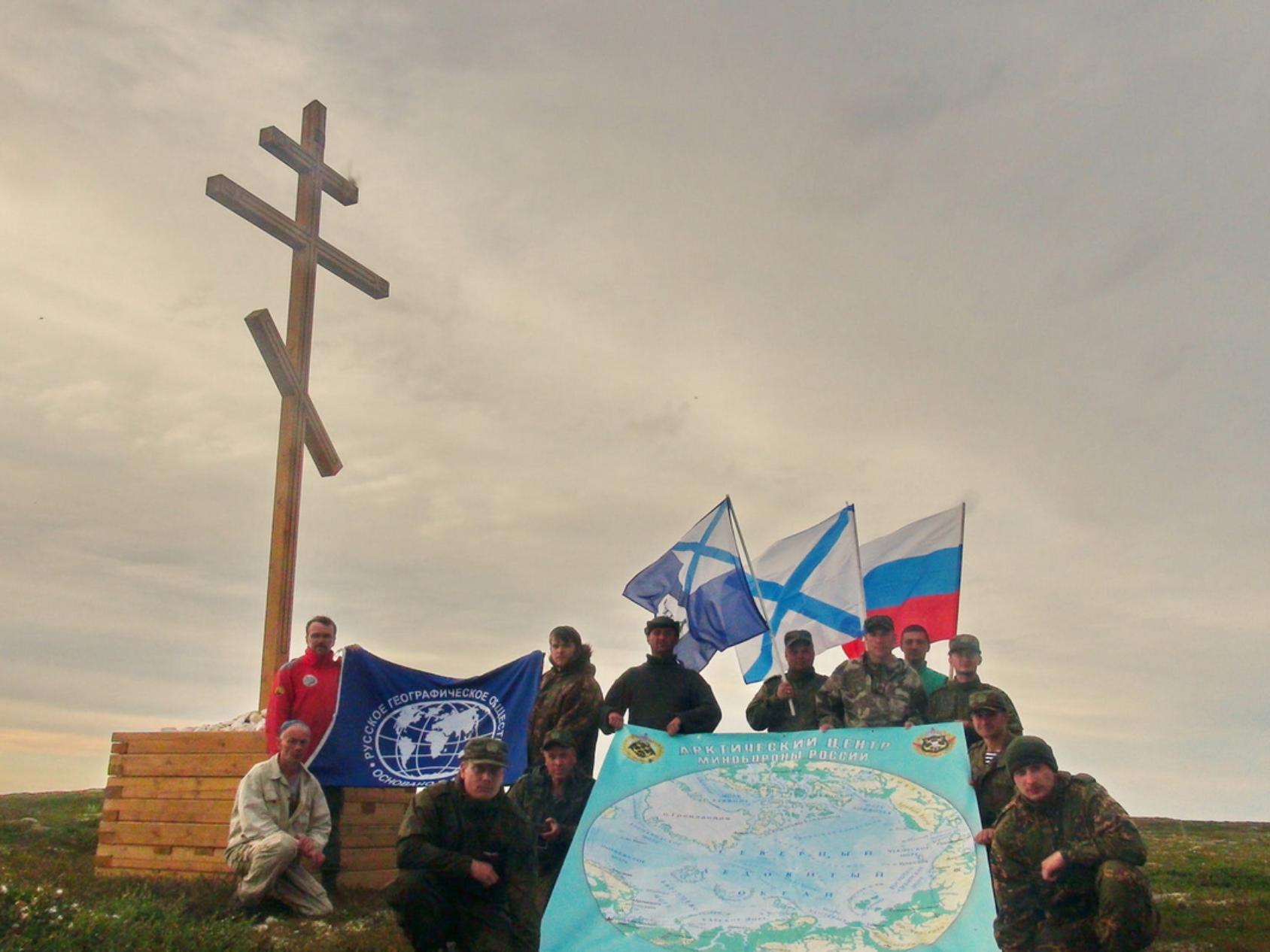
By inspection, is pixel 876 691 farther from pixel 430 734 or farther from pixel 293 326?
pixel 293 326

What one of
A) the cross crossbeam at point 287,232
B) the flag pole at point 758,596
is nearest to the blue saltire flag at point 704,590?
the flag pole at point 758,596

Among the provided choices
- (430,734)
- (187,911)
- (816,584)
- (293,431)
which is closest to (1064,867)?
(816,584)

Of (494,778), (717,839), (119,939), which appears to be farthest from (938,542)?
(119,939)

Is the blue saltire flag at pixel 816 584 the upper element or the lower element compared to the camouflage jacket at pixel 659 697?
upper

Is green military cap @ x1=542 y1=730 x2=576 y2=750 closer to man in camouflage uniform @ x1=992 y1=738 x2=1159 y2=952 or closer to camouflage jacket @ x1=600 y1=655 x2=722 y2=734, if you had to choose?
camouflage jacket @ x1=600 y1=655 x2=722 y2=734

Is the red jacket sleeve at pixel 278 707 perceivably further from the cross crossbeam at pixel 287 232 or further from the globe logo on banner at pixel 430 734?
the cross crossbeam at pixel 287 232

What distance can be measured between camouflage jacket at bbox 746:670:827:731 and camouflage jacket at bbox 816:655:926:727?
0.17 metres

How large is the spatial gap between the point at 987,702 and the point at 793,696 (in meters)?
1.90

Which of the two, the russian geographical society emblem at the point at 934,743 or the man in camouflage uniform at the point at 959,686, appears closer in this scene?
the russian geographical society emblem at the point at 934,743

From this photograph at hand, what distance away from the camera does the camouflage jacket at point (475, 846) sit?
676cm

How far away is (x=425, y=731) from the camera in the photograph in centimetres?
1019

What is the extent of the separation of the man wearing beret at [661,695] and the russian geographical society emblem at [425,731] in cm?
171

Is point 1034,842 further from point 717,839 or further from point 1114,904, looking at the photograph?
point 717,839

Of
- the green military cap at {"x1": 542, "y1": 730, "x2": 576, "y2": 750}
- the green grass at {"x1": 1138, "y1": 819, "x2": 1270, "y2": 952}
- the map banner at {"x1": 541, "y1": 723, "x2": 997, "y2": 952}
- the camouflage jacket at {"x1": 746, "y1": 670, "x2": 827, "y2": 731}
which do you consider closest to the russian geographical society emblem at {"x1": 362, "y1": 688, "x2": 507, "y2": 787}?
the green military cap at {"x1": 542, "y1": 730, "x2": 576, "y2": 750}
